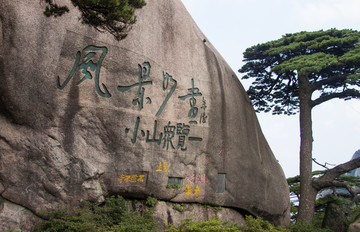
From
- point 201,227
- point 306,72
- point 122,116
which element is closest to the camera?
point 201,227

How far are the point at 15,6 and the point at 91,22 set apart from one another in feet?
5.59

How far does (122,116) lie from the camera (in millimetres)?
7406

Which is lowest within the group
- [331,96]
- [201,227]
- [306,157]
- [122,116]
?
[201,227]

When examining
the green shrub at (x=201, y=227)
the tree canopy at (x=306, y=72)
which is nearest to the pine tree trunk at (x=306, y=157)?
the tree canopy at (x=306, y=72)

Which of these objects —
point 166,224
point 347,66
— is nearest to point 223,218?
point 166,224

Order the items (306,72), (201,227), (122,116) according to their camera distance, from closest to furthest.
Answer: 1. (201,227)
2. (122,116)
3. (306,72)

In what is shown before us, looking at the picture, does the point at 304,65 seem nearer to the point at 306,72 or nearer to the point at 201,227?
the point at 306,72

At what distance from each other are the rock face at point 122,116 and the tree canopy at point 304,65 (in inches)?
105

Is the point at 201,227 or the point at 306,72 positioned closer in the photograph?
the point at 201,227

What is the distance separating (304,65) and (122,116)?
6109 millimetres

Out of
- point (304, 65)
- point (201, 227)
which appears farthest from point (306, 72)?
point (201, 227)

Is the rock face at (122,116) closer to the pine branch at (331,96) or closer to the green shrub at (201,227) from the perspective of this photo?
the green shrub at (201,227)

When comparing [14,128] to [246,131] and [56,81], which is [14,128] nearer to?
[56,81]

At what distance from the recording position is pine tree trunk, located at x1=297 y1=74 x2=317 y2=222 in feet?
36.7
